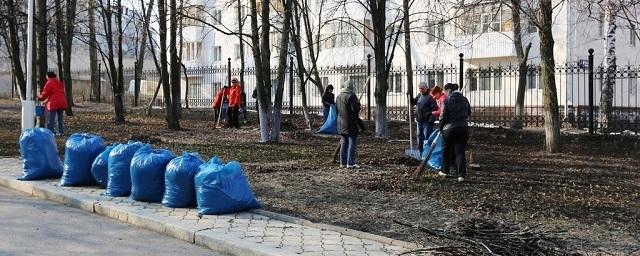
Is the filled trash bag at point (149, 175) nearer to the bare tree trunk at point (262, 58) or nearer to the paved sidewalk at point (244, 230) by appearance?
the paved sidewalk at point (244, 230)

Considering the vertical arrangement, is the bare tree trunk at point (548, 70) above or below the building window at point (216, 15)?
below

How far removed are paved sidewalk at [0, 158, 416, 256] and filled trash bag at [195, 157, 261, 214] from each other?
0.40 feet

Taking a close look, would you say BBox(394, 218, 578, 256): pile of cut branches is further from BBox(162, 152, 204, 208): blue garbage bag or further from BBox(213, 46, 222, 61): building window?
BBox(213, 46, 222, 61): building window

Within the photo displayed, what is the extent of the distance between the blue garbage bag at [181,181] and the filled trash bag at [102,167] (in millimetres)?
1684

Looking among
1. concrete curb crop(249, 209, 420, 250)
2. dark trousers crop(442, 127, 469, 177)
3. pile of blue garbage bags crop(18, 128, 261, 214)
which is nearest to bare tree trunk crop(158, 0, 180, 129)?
pile of blue garbage bags crop(18, 128, 261, 214)

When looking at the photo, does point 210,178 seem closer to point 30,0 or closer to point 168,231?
point 168,231

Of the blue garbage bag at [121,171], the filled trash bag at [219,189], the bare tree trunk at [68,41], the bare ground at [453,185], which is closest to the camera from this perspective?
the bare ground at [453,185]

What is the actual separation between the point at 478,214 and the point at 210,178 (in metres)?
3.27

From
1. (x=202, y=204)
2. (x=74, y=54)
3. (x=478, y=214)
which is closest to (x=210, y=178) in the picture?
(x=202, y=204)

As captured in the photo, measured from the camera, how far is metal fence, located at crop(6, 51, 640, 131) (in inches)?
874

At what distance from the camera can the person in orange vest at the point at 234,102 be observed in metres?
21.8

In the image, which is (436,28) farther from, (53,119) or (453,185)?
(453,185)

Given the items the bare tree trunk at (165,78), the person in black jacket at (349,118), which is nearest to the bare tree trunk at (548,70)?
the person in black jacket at (349,118)

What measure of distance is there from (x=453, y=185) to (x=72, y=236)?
5.61 m
